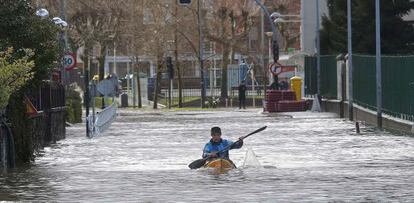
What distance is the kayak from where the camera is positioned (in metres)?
24.1

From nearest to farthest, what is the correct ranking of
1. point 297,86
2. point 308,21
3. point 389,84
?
point 389,84 < point 297,86 < point 308,21

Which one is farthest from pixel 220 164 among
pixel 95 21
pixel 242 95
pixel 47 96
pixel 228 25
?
pixel 228 25

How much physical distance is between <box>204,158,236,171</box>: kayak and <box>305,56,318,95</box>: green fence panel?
3904cm

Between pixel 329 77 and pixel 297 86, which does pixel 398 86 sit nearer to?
pixel 329 77

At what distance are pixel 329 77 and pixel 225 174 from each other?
37.5 m

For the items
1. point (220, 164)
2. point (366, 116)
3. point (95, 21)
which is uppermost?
point (95, 21)

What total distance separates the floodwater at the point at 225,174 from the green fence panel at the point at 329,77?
17.0m

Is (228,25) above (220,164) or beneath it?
above

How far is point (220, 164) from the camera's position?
24156mm

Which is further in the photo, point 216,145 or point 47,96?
point 47,96

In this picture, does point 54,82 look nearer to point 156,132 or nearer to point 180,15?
point 156,132

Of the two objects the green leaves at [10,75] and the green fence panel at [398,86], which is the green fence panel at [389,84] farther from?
the green leaves at [10,75]

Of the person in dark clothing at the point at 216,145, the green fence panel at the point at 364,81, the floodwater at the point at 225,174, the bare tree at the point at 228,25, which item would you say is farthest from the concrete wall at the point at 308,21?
the person in dark clothing at the point at 216,145

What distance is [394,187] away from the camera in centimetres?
1981
